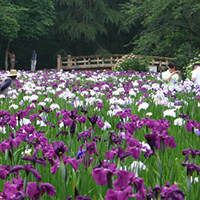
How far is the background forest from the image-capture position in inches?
796

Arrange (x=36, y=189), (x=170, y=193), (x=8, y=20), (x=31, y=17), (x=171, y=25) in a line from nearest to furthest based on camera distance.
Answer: (x=170, y=193) < (x=36, y=189) < (x=171, y=25) < (x=8, y=20) < (x=31, y=17)

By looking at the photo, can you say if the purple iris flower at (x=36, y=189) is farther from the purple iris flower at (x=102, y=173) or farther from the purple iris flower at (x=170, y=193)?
the purple iris flower at (x=170, y=193)

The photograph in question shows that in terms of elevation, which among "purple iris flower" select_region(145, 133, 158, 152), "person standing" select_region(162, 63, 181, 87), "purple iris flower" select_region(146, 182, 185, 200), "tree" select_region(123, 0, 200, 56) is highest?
"tree" select_region(123, 0, 200, 56)

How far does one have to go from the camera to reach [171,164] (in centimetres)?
283

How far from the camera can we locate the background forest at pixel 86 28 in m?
20.2

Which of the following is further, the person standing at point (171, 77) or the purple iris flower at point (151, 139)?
the person standing at point (171, 77)

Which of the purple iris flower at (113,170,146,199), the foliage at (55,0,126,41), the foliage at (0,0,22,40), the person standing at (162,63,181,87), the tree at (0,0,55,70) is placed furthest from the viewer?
the foliage at (55,0,126,41)

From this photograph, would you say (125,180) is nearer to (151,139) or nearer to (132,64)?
(151,139)

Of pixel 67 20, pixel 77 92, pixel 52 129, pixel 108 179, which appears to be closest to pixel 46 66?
pixel 67 20

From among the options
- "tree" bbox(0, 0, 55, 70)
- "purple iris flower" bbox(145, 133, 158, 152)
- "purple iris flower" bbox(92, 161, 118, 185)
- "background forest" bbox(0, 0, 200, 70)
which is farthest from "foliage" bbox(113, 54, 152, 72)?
"purple iris flower" bbox(92, 161, 118, 185)

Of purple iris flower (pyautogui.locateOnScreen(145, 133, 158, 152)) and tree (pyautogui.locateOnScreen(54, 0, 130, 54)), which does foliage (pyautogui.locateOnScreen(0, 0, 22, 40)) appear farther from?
purple iris flower (pyautogui.locateOnScreen(145, 133, 158, 152))

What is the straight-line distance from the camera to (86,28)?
33469 millimetres

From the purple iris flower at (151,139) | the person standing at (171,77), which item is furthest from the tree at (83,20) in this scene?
the purple iris flower at (151,139)

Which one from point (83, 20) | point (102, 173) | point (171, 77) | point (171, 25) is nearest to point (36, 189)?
point (102, 173)
